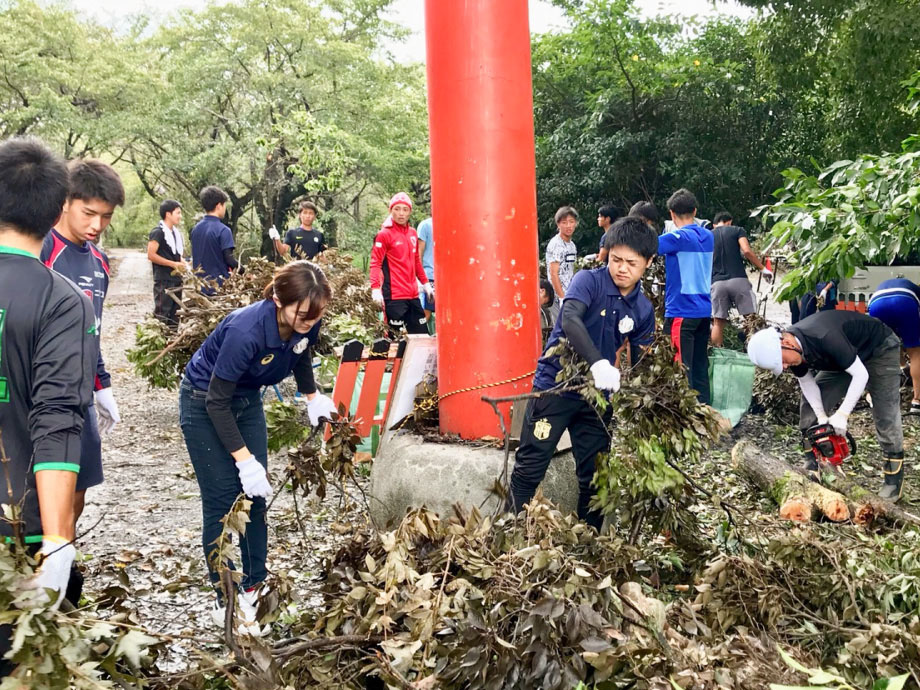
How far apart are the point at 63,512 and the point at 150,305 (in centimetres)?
2066

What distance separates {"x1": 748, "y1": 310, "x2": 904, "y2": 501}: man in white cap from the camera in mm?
4781

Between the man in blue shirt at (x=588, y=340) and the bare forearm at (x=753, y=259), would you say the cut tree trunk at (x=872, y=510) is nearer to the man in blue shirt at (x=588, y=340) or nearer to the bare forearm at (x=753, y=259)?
the man in blue shirt at (x=588, y=340)

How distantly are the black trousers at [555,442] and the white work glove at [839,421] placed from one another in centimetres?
165

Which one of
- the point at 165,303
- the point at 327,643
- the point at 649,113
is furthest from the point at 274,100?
the point at 327,643

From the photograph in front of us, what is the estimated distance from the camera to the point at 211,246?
25.5 feet

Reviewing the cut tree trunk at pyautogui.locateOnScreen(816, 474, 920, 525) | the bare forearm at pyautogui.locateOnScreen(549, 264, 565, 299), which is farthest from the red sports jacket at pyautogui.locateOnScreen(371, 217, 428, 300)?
the cut tree trunk at pyautogui.locateOnScreen(816, 474, 920, 525)

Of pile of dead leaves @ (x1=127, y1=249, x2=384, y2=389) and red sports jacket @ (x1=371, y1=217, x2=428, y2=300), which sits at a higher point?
red sports jacket @ (x1=371, y1=217, x2=428, y2=300)

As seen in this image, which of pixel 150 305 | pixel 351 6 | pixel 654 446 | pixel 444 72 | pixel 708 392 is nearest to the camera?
pixel 654 446

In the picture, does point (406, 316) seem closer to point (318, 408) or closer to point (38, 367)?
point (318, 408)

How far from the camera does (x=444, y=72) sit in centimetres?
417

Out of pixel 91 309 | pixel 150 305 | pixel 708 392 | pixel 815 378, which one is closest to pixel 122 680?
pixel 91 309

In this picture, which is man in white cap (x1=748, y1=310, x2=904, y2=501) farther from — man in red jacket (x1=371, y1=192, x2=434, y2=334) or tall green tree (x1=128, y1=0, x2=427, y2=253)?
tall green tree (x1=128, y1=0, x2=427, y2=253)

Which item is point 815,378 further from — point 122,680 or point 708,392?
point 122,680

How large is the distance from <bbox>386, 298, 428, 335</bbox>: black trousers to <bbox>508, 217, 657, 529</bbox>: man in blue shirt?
12.6 feet
